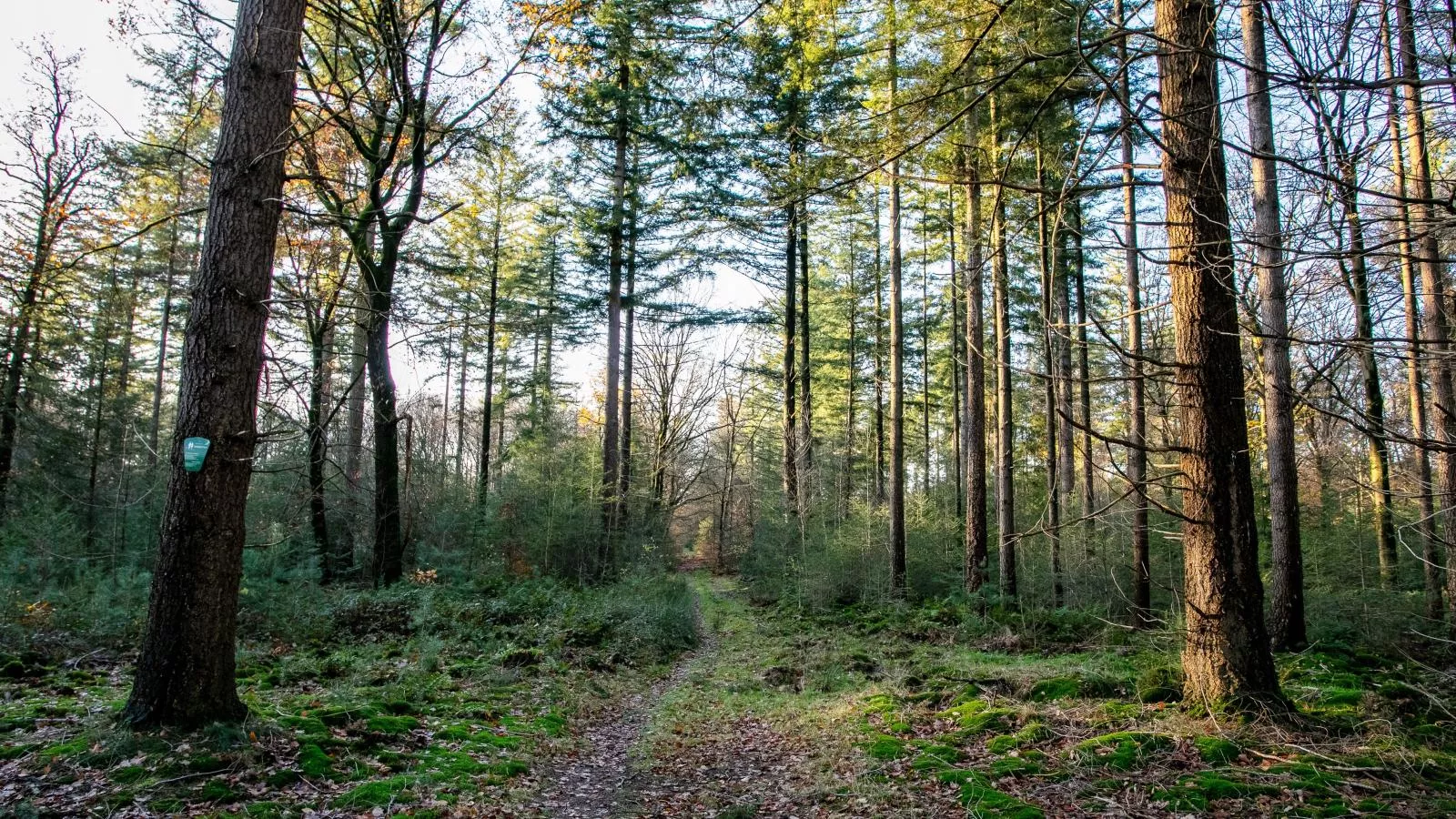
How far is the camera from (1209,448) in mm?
4594

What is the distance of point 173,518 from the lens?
439cm

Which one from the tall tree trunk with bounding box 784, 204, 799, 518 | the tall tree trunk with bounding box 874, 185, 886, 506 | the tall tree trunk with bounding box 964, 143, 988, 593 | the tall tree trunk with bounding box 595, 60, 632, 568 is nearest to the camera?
the tall tree trunk with bounding box 964, 143, 988, 593

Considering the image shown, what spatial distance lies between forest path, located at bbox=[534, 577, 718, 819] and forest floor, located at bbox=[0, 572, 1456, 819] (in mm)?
26

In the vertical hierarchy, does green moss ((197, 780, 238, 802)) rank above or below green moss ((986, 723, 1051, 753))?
above

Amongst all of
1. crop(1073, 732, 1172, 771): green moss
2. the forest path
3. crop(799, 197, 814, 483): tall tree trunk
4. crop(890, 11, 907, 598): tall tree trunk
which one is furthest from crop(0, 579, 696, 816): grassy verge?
crop(799, 197, 814, 483): tall tree trunk

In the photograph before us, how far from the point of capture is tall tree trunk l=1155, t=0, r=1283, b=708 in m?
4.54

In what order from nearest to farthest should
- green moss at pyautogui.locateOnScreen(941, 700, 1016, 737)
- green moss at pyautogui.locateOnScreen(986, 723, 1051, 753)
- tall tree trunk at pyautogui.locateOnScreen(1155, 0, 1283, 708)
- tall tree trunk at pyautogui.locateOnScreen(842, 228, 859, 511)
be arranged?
tall tree trunk at pyautogui.locateOnScreen(1155, 0, 1283, 708) → green moss at pyautogui.locateOnScreen(986, 723, 1051, 753) → green moss at pyautogui.locateOnScreen(941, 700, 1016, 737) → tall tree trunk at pyautogui.locateOnScreen(842, 228, 859, 511)

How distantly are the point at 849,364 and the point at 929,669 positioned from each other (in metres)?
18.6

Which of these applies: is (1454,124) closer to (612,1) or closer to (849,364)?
(612,1)

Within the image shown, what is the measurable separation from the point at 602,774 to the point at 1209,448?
5.32 metres

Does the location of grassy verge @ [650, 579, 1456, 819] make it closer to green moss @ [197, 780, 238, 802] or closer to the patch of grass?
the patch of grass

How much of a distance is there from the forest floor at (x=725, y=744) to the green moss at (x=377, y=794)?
0.02m

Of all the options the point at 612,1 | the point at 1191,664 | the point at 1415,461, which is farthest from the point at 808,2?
the point at 1415,461

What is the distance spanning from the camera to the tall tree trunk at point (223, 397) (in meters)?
4.31
